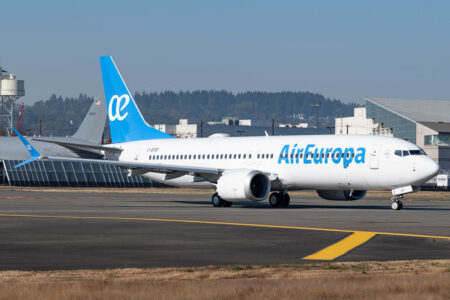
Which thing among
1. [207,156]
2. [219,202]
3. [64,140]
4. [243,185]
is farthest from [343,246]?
[64,140]

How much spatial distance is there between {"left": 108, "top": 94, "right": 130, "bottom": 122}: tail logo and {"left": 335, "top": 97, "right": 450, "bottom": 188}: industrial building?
264 ft

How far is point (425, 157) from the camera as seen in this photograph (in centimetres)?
3866

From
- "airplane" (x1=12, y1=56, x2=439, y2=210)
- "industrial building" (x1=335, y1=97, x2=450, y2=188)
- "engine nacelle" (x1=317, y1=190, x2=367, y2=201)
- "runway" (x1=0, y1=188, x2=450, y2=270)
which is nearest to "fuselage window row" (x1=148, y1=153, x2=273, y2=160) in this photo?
"airplane" (x1=12, y1=56, x2=439, y2=210)

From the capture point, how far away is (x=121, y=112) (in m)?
53.2

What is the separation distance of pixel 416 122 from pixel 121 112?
90701 mm

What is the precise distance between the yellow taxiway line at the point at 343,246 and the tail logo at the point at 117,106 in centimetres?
3160

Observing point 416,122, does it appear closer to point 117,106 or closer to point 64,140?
point 64,140

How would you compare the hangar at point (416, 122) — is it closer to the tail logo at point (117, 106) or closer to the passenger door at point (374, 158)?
the tail logo at point (117, 106)

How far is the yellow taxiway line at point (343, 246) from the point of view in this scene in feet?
57.2

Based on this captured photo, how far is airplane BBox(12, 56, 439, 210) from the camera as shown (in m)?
38.7

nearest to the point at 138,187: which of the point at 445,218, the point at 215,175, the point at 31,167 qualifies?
the point at 31,167

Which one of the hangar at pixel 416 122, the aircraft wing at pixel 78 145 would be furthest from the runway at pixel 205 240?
the hangar at pixel 416 122

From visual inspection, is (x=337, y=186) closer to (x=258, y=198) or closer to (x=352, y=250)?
(x=258, y=198)

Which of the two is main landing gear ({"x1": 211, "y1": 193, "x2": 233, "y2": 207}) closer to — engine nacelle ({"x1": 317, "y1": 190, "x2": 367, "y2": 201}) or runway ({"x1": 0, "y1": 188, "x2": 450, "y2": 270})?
engine nacelle ({"x1": 317, "y1": 190, "x2": 367, "y2": 201})
